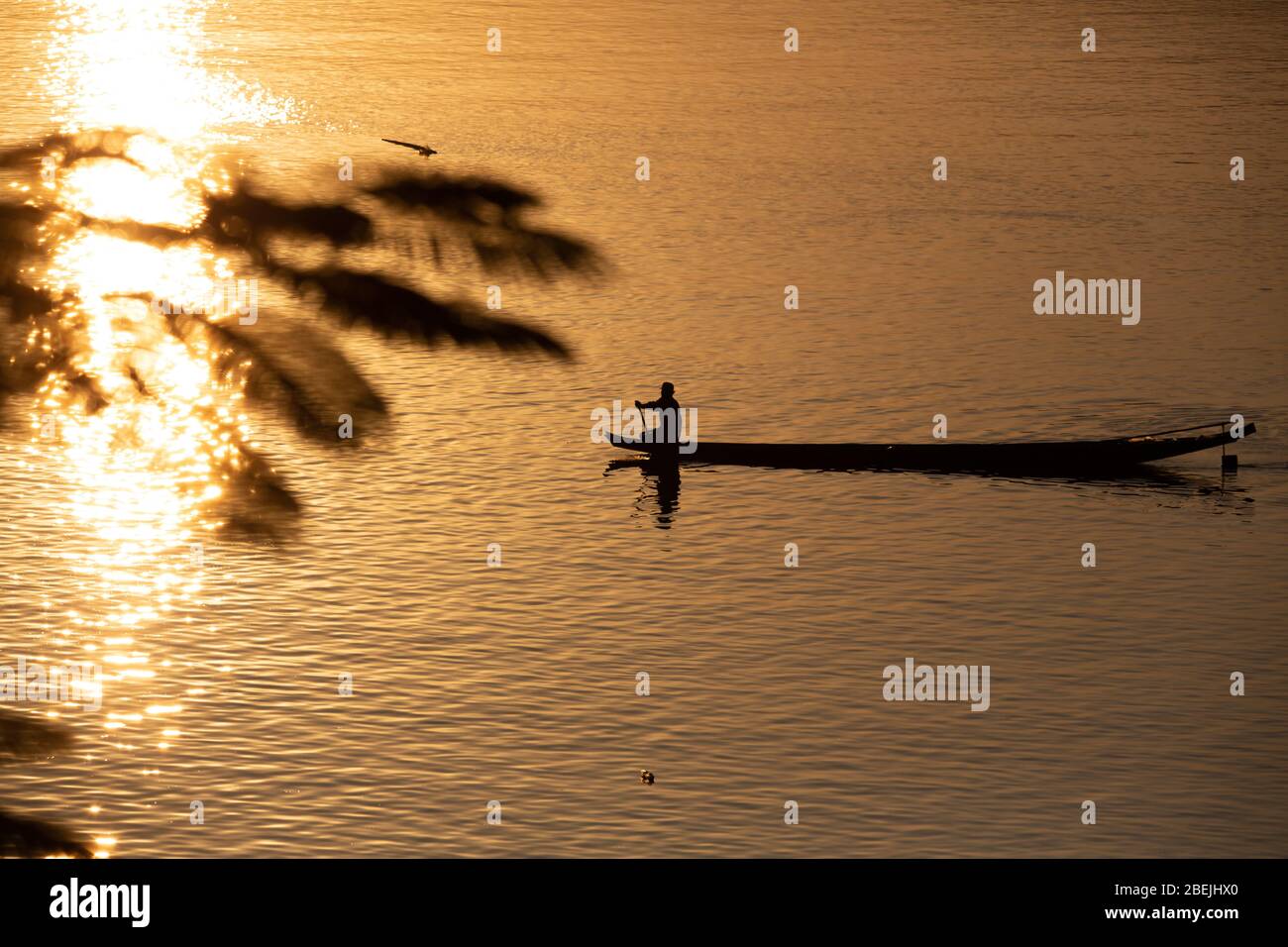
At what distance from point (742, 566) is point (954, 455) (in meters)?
7.76

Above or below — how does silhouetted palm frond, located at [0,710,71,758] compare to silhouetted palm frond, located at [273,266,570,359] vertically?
below

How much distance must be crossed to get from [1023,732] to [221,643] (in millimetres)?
14048

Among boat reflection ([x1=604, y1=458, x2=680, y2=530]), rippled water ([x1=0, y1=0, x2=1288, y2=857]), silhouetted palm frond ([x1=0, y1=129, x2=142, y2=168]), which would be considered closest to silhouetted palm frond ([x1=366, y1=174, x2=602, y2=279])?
rippled water ([x1=0, y1=0, x2=1288, y2=857])

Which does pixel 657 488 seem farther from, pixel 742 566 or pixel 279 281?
pixel 279 281

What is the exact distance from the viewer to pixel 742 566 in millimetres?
43094

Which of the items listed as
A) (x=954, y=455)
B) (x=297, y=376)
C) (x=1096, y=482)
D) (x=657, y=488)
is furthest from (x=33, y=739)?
(x=1096, y=482)

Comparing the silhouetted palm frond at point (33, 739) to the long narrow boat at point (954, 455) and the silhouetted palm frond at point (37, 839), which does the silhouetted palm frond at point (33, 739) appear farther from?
the long narrow boat at point (954, 455)

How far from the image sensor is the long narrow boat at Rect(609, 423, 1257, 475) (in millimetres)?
47719

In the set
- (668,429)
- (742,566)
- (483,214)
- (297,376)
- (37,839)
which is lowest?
(37,839)

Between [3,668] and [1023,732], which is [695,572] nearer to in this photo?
[1023,732]

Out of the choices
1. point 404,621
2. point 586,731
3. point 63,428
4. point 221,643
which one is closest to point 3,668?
point 221,643

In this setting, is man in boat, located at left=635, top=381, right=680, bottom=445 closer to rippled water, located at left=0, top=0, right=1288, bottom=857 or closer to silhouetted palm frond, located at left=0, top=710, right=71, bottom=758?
rippled water, located at left=0, top=0, right=1288, bottom=857

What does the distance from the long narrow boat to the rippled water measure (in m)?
0.54

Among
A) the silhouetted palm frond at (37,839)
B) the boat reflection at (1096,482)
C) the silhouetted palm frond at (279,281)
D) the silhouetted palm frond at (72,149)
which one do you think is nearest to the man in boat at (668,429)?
the boat reflection at (1096,482)
